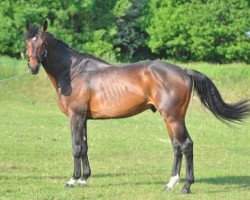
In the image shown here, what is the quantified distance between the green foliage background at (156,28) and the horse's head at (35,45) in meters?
35.5

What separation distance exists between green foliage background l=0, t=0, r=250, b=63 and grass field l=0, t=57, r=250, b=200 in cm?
2031

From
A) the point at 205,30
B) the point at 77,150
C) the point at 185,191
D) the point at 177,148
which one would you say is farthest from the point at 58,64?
the point at 205,30

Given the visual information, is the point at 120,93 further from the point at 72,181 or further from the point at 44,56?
the point at 72,181

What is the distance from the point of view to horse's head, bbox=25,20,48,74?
9169 millimetres

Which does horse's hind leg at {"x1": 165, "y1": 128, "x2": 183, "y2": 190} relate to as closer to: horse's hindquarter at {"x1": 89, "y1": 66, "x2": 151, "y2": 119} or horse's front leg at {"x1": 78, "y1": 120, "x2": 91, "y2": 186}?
horse's hindquarter at {"x1": 89, "y1": 66, "x2": 151, "y2": 119}

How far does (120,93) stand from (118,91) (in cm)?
5

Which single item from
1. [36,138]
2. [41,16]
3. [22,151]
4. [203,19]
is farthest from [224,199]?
[203,19]

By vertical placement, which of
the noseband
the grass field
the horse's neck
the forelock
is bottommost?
the grass field

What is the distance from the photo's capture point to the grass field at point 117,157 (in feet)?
30.3

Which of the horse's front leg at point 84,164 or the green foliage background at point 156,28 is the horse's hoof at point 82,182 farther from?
the green foliage background at point 156,28

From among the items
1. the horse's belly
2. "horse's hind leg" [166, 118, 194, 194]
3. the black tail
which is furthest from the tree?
"horse's hind leg" [166, 118, 194, 194]

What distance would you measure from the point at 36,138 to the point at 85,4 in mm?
29945

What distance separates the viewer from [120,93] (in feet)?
31.0

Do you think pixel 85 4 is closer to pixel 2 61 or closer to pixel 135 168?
pixel 2 61
